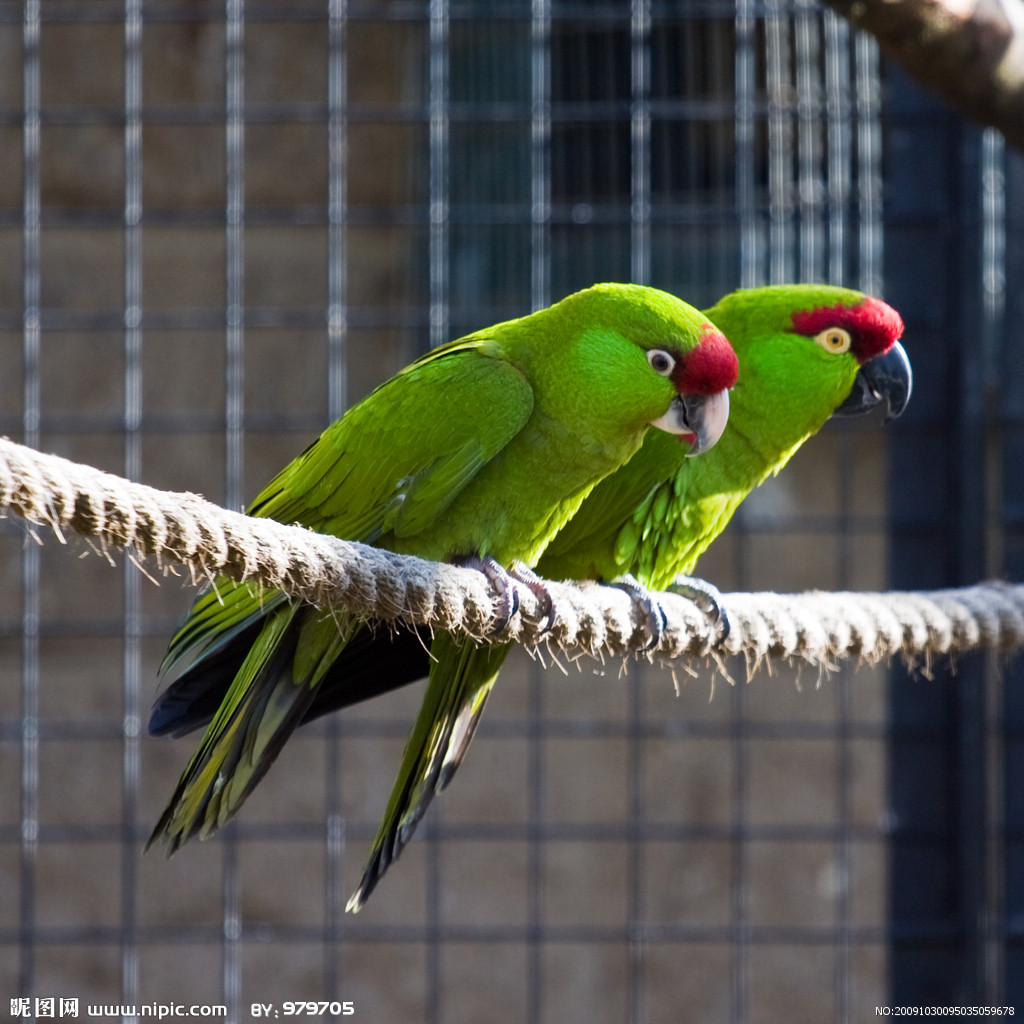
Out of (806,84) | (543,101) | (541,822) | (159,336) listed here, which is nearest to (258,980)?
(541,822)

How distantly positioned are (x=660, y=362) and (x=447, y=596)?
1.00ft

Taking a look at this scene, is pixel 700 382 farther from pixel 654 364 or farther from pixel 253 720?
Answer: pixel 253 720

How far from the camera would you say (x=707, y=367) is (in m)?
0.98

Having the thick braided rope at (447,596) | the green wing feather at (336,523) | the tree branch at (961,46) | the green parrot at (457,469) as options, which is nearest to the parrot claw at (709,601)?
the thick braided rope at (447,596)

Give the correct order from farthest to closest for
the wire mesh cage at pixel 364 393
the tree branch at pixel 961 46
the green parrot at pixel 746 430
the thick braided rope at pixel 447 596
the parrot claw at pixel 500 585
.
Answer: the wire mesh cage at pixel 364 393 → the green parrot at pixel 746 430 → the tree branch at pixel 961 46 → the parrot claw at pixel 500 585 → the thick braided rope at pixel 447 596

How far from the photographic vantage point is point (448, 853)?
2.00m

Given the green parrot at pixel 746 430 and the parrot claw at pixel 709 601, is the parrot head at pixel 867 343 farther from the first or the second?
the parrot claw at pixel 709 601

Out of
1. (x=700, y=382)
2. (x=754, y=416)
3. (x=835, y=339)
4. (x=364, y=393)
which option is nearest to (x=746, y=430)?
(x=754, y=416)

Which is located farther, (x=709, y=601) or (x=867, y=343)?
(x=867, y=343)

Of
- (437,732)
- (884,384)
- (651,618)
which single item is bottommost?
(437,732)

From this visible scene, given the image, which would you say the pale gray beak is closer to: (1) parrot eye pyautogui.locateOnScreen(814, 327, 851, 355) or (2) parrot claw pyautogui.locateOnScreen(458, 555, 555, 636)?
(2) parrot claw pyautogui.locateOnScreen(458, 555, 555, 636)

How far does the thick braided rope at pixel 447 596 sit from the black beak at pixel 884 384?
230mm

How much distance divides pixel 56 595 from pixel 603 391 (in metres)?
1.32

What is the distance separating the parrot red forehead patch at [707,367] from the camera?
3.22 feet
